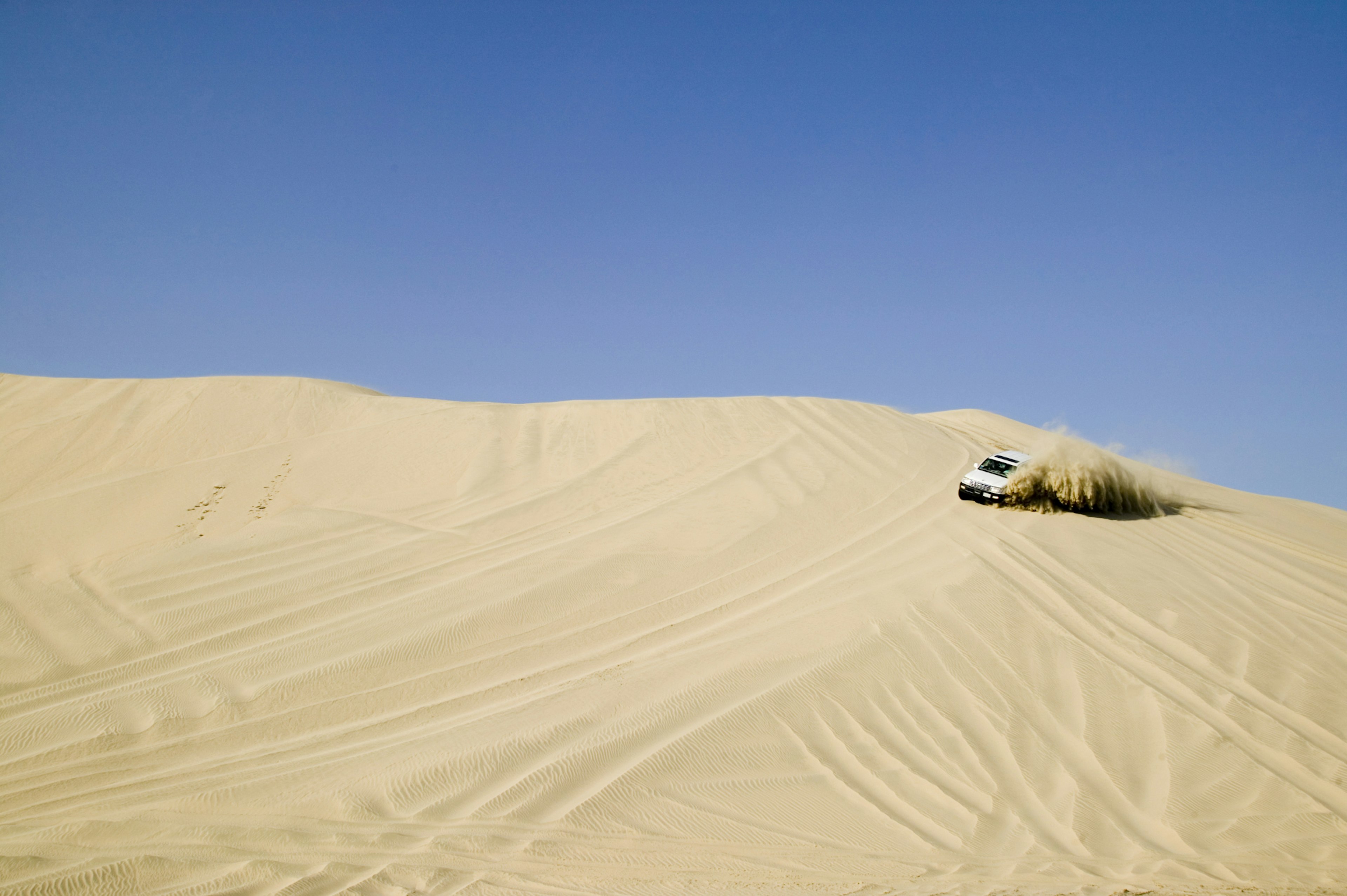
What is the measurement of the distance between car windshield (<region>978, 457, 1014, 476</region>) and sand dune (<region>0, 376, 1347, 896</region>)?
1.02m

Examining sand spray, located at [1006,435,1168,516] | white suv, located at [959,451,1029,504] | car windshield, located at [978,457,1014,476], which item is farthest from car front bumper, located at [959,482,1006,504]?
car windshield, located at [978,457,1014,476]

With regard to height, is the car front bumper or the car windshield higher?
the car windshield

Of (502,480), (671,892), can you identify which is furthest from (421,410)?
(671,892)

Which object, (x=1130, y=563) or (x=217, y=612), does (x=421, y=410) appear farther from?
(x=1130, y=563)

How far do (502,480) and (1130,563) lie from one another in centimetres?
1163

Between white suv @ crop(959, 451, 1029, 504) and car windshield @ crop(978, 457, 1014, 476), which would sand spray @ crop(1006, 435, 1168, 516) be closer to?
white suv @ crop(959, 451, 1029, 504)

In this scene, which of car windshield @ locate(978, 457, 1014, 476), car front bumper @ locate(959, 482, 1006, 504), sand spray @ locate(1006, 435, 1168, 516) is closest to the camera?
sand spray @ locate(1006, 435, 1168, 516)

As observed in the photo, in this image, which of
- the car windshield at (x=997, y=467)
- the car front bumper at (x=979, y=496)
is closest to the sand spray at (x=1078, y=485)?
the car front bumper at (x=979, y=496)

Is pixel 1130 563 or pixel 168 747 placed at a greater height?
pixel 1130 563

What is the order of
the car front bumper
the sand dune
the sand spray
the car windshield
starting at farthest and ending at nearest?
the car windshield < the car front bumper < the sand spray < the sand dune

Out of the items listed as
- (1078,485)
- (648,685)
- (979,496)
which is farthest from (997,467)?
(648,685)

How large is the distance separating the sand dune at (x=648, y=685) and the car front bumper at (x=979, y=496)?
21cm

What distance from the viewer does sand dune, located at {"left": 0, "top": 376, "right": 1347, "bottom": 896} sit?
5.50 meters

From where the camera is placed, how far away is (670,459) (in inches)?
682
